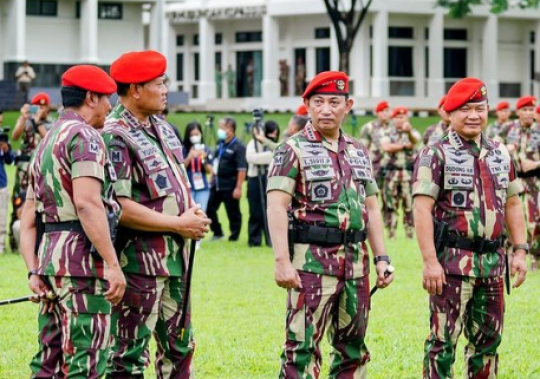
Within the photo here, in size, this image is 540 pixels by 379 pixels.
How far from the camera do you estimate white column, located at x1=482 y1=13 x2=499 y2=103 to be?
6512 cm

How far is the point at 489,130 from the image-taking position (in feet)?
68.5

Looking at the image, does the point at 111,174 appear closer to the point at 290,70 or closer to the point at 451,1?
the point at 451,1

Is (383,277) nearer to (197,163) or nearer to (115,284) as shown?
(115,284)

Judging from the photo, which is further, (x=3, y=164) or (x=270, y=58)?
(x=270, y=58)

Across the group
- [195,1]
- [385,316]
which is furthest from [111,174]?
[195,1]

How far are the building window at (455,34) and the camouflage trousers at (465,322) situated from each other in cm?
5838

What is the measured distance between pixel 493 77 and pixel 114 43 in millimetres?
18700

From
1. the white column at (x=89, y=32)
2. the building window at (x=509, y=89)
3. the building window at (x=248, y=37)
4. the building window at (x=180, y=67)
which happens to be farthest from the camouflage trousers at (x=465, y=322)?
the building window at (x=180, y=67)

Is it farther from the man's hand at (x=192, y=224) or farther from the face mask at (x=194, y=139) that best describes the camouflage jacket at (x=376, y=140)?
the man's hand at (x=192, y=224)

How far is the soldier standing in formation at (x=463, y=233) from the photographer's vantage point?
8281 mm

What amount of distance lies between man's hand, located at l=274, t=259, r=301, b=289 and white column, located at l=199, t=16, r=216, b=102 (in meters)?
58.6

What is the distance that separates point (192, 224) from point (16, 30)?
48.3 meters

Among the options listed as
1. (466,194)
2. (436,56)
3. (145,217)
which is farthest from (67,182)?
(436,56)

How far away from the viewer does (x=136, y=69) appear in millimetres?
7816
